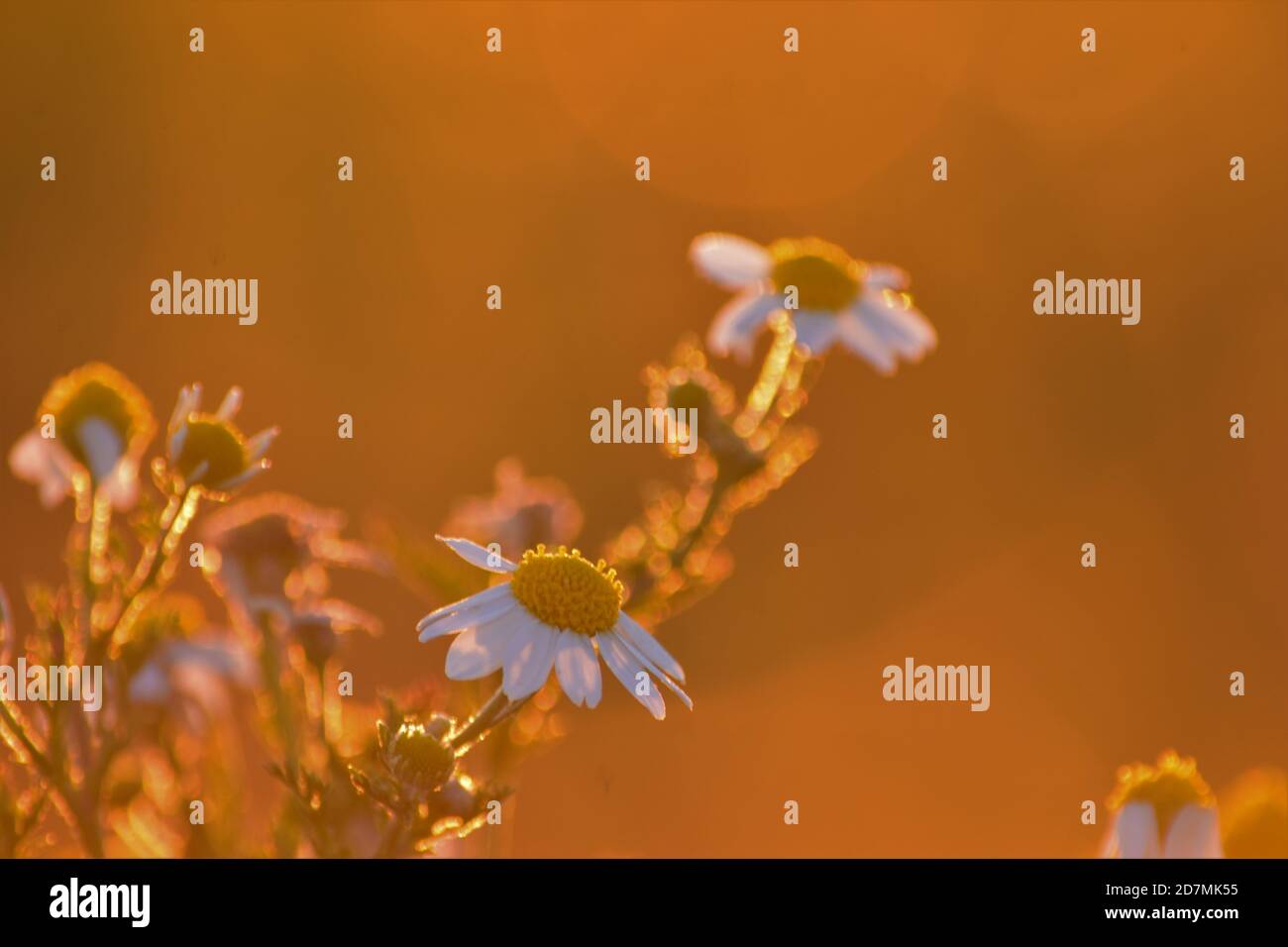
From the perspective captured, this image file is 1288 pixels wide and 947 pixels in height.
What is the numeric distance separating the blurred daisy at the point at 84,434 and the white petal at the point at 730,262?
157cm

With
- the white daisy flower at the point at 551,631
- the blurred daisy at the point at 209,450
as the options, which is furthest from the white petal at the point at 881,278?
the blurred daisy at the point at 209,450

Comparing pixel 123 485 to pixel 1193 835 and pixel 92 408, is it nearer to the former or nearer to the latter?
pixel 92 408

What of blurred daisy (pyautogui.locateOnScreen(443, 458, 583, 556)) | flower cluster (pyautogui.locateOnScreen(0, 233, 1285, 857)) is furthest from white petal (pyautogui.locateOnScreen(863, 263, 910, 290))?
blurred daisy (pyautogui.locateOnScreen(443, 458, 583, 556))

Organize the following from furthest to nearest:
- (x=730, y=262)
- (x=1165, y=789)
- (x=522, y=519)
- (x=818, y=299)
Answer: (x=730, y=262), (x=818, y=299), (x=522, y=519), (x=1165, y=789)

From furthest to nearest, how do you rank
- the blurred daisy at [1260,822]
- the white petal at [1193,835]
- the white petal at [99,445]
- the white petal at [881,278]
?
the white petal at [881,278] → the white petal at [99,445] → the blurred daisy at [1260,822] → the white petal at [1193,835]

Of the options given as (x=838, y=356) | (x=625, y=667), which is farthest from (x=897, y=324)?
(x=838, y=356)

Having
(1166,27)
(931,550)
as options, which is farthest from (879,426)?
(1166,27)

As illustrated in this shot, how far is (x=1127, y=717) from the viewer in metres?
7.76

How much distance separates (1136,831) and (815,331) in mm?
1639

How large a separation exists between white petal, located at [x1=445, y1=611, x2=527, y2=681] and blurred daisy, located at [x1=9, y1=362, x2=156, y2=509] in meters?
0.82

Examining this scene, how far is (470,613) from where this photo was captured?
2061 millimetres

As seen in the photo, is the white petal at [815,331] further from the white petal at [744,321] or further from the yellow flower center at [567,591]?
the yellow flower center at [567,591]

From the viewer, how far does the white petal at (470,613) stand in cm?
193

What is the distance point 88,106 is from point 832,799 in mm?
6070
